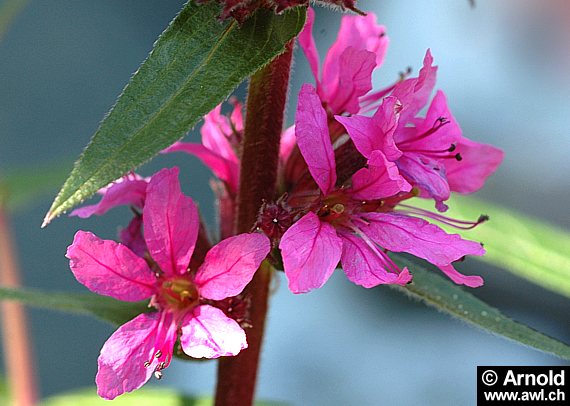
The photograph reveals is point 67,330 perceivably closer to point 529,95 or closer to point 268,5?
point 529,95

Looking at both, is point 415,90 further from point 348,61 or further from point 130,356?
point 130,356

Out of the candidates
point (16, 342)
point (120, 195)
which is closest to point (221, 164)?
point (120, 195)

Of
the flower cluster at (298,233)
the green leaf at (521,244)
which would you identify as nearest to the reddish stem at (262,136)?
the flower cluster at (298,233)

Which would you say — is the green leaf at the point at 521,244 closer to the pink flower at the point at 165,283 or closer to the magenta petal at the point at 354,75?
the magenta petal at the point at 354,75

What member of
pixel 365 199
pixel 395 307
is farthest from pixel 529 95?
pixel 365 199

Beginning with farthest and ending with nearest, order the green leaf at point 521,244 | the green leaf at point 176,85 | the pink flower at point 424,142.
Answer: the green leaf at point 521,244 < the pink flower at point 424,142 < the green leaf at point 176,85
